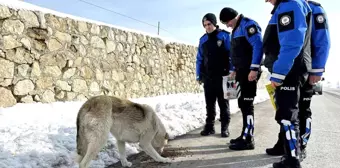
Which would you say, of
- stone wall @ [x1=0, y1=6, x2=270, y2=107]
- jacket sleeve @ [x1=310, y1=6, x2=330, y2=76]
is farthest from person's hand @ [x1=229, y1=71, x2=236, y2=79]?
stone wall @ [x1=0, y1=6, x2=270, y2=107]

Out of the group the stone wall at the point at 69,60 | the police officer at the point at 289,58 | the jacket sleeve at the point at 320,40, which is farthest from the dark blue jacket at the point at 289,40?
the stone wall at the point at 69,60

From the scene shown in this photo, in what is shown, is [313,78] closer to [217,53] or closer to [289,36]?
[289,36]

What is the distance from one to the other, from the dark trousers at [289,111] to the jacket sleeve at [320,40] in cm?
50

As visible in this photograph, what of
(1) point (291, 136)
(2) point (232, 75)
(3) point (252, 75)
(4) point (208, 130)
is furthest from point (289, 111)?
(4) point (208, 130)

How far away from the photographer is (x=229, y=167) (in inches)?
150

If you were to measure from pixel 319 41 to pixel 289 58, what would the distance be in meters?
0.84

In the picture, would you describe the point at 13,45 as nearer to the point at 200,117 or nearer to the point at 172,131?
the point at 172,131

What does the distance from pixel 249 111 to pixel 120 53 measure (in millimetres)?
5475

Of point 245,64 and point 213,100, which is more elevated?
point 245,64

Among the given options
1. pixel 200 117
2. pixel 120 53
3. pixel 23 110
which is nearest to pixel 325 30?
pixel 200 117

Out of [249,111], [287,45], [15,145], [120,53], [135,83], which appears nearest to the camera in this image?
[287,45]

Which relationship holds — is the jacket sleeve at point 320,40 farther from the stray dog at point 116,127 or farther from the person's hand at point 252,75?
the stray dog at point 116,127

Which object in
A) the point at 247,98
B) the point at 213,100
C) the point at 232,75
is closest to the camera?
the point at 247,98

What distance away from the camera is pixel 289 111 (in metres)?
3.42
